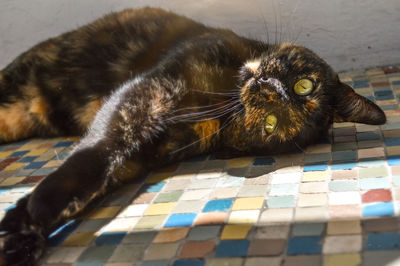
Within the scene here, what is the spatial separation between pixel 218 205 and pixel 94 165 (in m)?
0.50

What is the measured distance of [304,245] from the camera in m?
1.48

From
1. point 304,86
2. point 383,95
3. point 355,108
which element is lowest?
point 383,95

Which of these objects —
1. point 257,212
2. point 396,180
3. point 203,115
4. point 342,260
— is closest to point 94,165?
point 203,115

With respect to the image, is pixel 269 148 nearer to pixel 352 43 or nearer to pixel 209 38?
pixel 209 38

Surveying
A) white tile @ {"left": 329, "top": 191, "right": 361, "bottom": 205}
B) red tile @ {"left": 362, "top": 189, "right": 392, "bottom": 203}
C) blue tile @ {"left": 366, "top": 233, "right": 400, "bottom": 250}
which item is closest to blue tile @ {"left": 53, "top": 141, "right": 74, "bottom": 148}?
white tile @ {"left": 329, "top": 191, "right": 361, "bottom": 205}

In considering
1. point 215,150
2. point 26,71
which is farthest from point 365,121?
point 26,71

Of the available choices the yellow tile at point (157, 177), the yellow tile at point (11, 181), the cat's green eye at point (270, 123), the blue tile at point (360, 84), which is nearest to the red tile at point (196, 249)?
the yellow tile at point (157, 177)

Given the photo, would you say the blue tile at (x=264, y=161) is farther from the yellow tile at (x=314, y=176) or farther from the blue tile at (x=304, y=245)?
the blue tile at (x=304, y=245)

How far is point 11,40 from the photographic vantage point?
3482 mm

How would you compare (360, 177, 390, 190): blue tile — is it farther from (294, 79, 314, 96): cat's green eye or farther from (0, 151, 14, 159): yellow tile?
(0, 151, 14, 159): yellow tile

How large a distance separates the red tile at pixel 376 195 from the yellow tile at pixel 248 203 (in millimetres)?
344

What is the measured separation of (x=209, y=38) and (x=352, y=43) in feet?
3.77

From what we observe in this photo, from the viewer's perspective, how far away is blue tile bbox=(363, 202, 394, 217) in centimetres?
156

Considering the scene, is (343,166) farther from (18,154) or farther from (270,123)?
(18,154)
